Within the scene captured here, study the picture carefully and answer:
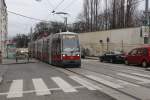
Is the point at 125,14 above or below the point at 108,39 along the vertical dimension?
above

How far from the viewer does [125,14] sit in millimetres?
61625

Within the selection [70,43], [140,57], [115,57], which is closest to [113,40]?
[115,57]

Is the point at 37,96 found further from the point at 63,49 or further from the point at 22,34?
the point at 22,34

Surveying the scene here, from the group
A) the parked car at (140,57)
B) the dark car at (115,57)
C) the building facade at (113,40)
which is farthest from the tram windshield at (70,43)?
the building facade at (113,40)

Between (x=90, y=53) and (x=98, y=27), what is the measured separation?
14.5m

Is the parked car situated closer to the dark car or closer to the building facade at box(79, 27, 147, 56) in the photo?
the dark car

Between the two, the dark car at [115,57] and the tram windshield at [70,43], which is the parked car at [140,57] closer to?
the dark car at [115,57]

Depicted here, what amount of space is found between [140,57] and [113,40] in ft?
76.8

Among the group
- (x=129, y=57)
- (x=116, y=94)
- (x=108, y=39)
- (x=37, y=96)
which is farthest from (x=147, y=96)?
(x=108, y=39)

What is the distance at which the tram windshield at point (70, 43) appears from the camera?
30781 mm

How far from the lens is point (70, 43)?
3095 cm

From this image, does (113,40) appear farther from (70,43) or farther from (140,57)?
(70,43)

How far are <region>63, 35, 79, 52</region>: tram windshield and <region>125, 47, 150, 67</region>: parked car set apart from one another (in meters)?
5.34

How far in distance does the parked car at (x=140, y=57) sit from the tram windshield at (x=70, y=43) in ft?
17.5
